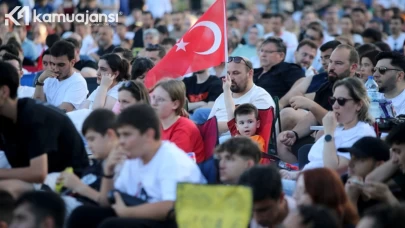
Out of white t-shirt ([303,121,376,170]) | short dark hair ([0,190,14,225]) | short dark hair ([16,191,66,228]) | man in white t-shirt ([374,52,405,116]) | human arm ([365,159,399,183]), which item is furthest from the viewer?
man in white t-shirt ([374,52,405,116])

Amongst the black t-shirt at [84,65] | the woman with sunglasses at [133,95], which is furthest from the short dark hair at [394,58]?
the black t-shirt at [84,65]

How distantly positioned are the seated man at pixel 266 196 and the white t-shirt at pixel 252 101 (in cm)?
364

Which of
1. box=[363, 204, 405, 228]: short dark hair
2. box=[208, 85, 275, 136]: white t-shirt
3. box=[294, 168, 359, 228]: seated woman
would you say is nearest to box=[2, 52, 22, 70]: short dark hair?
box=[208, 85, 275, 136]: white t-shirt

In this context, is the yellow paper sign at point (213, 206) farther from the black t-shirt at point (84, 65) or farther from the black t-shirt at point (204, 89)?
the black t-shirt at point (84, 65)

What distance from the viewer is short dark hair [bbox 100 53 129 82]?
423 inches

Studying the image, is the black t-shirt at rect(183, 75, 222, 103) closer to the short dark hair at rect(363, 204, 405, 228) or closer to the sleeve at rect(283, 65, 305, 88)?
the sleeve at rect(283, 65, 305, 88)

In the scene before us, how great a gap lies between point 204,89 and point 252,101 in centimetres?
282

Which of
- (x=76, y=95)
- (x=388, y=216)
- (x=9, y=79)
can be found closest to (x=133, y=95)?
(x=9, y=79)

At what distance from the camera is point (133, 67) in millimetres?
10984

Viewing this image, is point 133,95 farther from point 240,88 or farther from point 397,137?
point 397,137

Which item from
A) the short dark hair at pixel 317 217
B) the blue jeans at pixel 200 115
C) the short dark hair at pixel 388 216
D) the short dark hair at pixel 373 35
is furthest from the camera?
the short dark hair at pixel 373 35

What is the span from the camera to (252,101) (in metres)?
10.2

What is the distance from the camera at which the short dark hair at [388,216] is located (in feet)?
17.4

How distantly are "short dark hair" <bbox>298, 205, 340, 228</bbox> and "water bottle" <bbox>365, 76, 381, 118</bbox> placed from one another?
11.6ft
